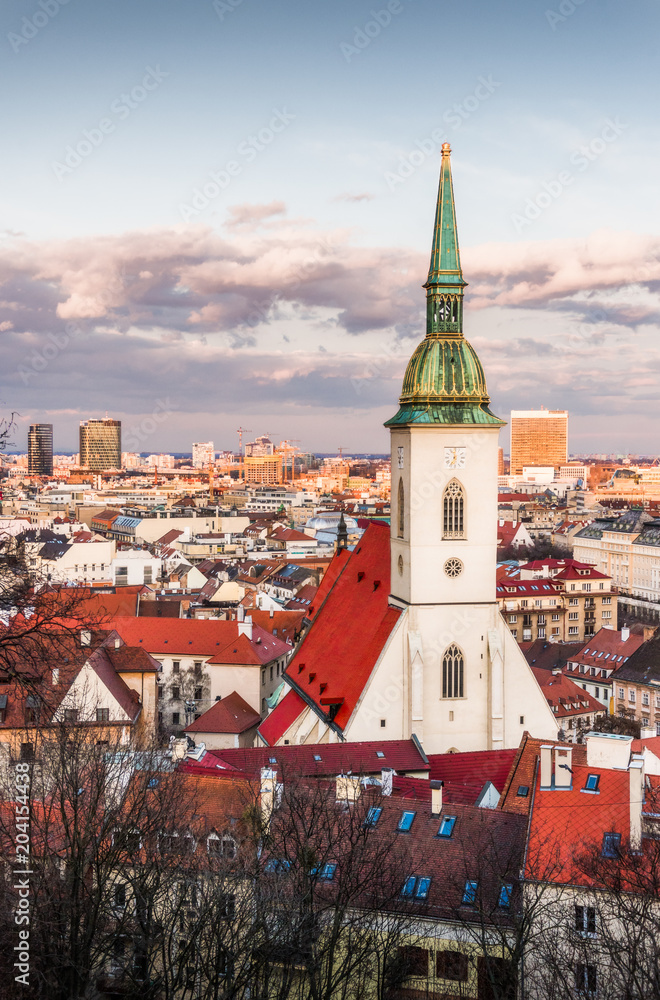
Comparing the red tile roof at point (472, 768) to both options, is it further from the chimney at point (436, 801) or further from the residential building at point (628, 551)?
the residential building at point (628, 551)

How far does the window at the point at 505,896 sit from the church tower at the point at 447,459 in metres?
17.1

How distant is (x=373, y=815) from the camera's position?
29.2 meters

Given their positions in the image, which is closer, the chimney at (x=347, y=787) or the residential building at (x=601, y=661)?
the chimney at (x=347, y=787)

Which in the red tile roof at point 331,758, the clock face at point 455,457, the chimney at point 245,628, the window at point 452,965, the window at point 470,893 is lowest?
the window at point 452,965

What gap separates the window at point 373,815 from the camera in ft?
93.1

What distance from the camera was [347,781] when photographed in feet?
104

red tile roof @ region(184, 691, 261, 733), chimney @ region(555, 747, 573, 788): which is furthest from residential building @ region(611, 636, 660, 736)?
chimney @ region(555, 747, 573, 788)

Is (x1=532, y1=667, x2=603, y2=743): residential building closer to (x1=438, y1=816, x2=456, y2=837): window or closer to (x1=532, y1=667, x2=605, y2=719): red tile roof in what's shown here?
(x1=532, y1=667, x2=605, y2=719): red tile roof

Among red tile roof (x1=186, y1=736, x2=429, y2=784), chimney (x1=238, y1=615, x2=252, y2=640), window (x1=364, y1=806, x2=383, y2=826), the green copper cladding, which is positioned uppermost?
the green copper cladding

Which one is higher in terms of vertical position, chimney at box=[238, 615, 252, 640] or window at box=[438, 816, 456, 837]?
window at box=[438, 816, 456, 837]

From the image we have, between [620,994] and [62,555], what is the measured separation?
124473 mm

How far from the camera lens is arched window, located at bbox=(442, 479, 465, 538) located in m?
44.0

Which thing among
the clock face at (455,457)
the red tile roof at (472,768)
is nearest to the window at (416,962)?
the red tile roof at (472,768)

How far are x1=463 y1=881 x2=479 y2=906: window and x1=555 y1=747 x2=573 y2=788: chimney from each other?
3770 mm
